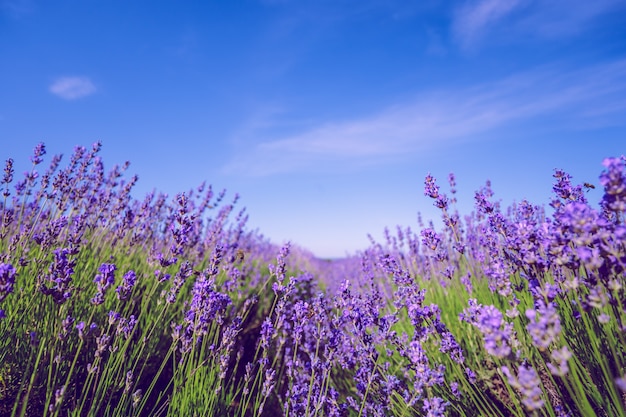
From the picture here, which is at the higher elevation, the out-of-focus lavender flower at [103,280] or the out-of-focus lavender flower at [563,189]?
the out-of-focus lavender flower at [563,189]

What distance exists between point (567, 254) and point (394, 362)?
2118 mm

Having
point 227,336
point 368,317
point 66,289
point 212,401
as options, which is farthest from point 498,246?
point 66,289

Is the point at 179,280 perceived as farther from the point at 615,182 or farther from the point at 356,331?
the point at 615,182

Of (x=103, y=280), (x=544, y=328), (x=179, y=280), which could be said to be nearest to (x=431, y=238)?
(x=544, y=328)

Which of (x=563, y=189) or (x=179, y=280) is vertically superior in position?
(x=563, y=189)

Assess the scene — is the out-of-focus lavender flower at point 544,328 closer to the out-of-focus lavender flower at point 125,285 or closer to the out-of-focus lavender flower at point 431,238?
the out-of-focus lavender flower at point 431,238

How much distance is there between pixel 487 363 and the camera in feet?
8.48

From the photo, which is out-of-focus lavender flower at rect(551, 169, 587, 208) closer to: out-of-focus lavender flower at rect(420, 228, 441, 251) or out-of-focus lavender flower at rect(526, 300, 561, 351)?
out-of-focus lavender flower at rect(420, 228, 441, 251)

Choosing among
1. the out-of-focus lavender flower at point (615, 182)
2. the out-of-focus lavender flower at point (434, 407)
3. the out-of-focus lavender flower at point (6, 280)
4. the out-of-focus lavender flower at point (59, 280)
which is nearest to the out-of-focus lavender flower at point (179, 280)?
the out-of-focus lavender flower at point (59, 280)

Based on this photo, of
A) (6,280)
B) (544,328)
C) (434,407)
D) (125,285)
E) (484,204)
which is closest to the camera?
(544,328)

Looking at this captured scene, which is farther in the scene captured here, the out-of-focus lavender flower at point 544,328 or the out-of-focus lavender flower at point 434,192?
the out-of-focus lavender flower at point 434,192

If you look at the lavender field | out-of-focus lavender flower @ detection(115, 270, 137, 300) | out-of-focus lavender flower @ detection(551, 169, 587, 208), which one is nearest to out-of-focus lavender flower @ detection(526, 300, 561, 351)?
the lavender field

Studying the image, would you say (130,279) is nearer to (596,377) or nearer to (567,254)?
(567,254)

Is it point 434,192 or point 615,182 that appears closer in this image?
point 615,182
